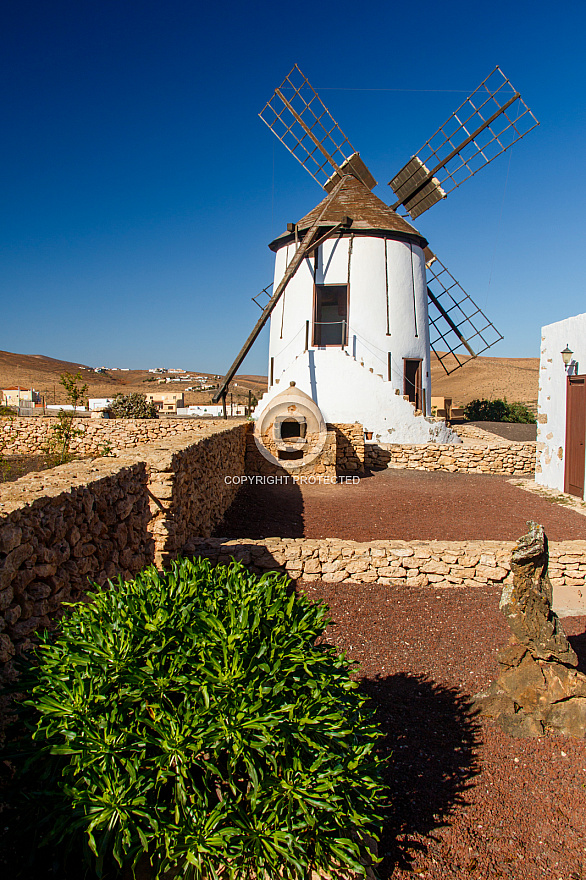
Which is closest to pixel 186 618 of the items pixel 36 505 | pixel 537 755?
pixel 36 505

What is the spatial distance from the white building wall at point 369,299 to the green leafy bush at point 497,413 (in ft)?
36.3

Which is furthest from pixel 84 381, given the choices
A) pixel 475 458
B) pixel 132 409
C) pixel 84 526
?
pixel 84 526

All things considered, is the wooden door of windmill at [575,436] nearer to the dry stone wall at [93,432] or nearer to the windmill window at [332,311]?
the dry stone wall at [93,432]

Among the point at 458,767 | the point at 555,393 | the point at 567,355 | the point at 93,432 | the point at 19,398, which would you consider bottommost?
the point at 458,767

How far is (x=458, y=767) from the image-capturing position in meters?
3.12

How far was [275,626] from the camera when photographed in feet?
6.77

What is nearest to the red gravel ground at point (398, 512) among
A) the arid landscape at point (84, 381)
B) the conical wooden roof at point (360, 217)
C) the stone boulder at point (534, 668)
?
the stone boulder at point (534, 668)

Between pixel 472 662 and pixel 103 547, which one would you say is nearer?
pixel 103 547

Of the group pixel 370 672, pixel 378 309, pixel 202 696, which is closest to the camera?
pixel 202 696

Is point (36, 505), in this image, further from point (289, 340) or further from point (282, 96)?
point (282, 96)

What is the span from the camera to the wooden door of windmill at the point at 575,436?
11.0 m

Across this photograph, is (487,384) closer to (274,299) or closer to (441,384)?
(441,384)

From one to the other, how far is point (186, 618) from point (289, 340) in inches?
661

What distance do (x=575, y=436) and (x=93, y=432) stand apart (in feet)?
44.8
